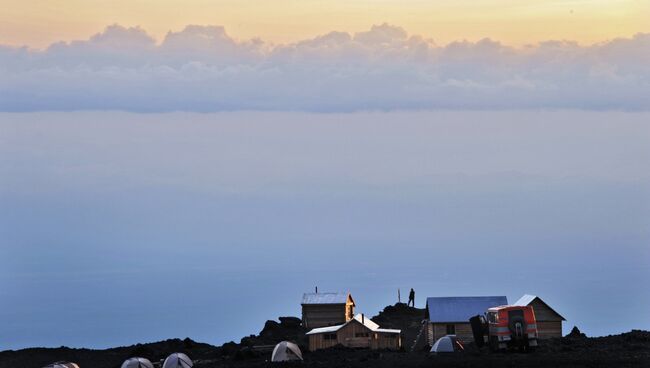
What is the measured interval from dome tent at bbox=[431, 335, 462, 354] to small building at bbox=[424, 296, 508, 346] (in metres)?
5.02

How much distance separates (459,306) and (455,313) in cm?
75

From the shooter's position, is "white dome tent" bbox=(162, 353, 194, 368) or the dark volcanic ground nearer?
the dark volcanic ground

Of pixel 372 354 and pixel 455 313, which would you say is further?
pixel 455 313

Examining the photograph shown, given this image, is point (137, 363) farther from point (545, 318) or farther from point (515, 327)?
point (545, 318)

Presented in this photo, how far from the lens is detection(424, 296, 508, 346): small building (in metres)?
81.2

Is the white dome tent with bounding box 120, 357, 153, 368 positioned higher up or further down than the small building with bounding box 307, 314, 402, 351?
further down

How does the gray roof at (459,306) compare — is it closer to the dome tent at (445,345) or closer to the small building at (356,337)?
the small building at (356,337)

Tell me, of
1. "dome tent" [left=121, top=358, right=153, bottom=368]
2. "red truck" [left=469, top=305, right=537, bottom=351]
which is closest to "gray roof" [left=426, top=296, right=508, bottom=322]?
"red truck" [left=469, top=305, right=537, bottom=351]

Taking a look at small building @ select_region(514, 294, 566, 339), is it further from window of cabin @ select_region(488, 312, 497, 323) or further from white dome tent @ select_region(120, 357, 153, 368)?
white dome tent @ select_region(120, 357, 153, 368)

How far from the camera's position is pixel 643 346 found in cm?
7288

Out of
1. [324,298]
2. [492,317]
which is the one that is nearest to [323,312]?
[324,298]

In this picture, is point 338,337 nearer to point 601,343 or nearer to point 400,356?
point 400,356

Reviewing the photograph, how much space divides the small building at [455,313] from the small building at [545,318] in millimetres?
1839

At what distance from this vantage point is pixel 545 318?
81812 millimetres
